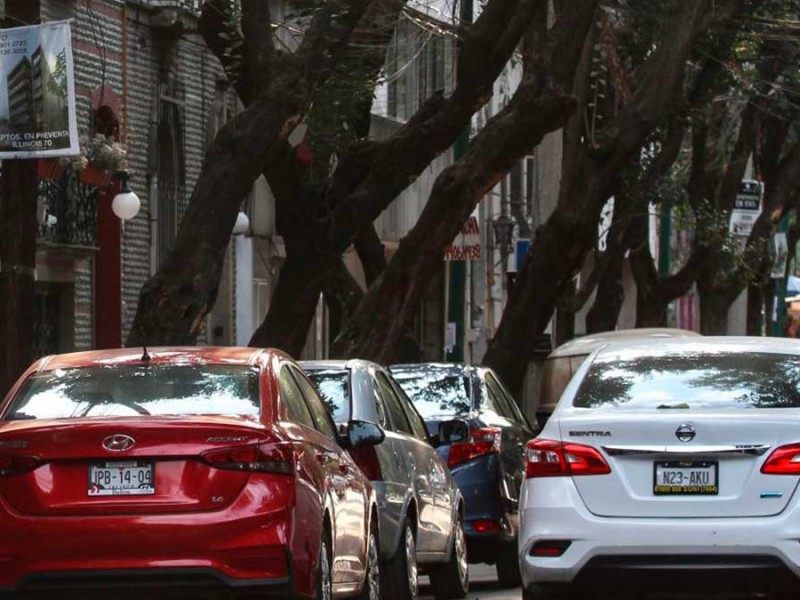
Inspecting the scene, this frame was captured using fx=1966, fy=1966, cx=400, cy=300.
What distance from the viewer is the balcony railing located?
2373cm

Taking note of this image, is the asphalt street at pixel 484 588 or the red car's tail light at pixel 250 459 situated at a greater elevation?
the red car's tail light at pixel 250 459

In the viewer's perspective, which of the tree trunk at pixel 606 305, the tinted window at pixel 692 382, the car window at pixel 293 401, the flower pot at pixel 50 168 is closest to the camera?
the car window at pixel 293 401

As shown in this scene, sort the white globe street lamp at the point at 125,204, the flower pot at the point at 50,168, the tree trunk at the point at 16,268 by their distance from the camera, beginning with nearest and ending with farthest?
the tree trunk at the point at 16,268
the flower pot at the point at 50,168
the white globe street lamp at the point at 125,204

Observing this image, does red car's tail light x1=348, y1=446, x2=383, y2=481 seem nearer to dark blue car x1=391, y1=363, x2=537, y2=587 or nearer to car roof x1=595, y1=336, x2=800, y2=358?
car roof x1=595, y1=336, x2=800, y2=358

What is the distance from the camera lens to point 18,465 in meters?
8.85

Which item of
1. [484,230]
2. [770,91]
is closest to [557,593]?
[770,91]

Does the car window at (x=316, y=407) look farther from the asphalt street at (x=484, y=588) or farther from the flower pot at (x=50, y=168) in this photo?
the flower pot at (x=50, y=168)

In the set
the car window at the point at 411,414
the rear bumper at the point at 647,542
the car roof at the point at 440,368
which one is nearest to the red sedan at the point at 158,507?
the rear bumper at the point at 647,542

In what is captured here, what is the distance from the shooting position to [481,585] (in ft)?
52.0

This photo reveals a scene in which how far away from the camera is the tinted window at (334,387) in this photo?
1200cm

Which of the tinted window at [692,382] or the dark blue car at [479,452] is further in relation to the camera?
the dark blue car at [479,452]

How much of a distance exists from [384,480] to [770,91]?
21.2 m

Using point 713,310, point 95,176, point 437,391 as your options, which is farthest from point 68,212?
point 713,310

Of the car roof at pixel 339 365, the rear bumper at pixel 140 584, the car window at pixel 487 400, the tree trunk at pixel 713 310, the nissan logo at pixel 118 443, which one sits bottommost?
the tree trunk at pixel 713 310
